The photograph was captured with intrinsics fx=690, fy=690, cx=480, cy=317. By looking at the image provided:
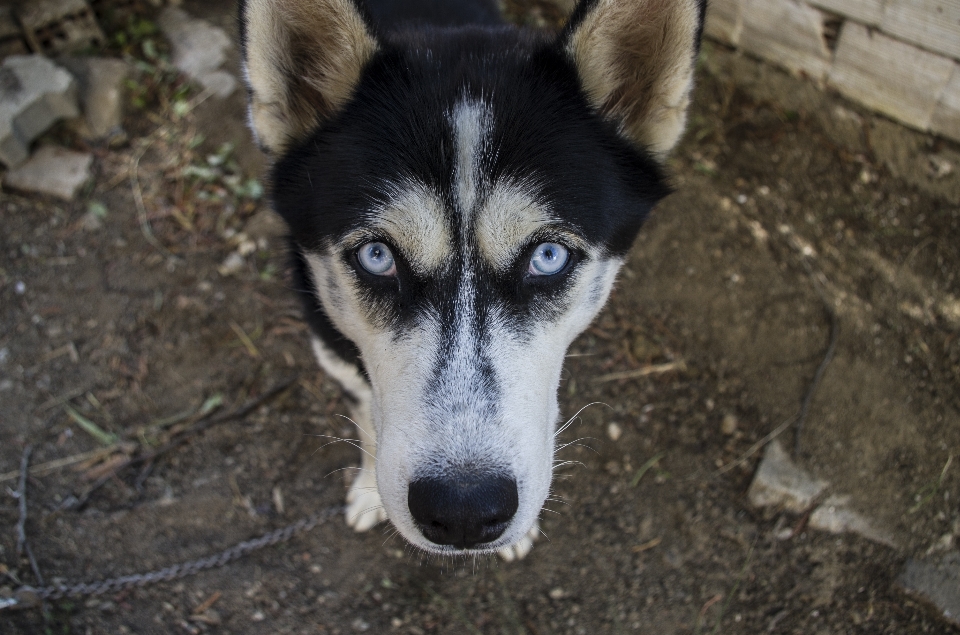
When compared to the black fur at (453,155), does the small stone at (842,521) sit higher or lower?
lower

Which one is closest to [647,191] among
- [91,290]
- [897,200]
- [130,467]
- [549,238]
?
[549,238]

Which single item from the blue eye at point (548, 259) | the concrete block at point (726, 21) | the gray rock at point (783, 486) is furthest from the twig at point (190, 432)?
the concrete block at point (726, 21)

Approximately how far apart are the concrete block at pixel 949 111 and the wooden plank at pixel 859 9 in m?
0.49

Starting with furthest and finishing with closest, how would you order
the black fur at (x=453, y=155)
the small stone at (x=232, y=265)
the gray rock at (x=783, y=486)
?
1. the small stone at (x=232, y=265)
2. the gray rock at (x=783, y=486)
3. the black fur at (x=453, y=155)

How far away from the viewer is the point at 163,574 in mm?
2977

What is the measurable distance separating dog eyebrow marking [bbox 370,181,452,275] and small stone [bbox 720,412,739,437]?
2.04 m

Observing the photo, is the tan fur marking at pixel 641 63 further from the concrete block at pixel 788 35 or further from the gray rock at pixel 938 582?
the concrete block at pixel 788 35

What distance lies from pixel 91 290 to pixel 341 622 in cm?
237

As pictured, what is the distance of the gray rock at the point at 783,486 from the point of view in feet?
10.2

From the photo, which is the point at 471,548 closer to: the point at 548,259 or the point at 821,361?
the point at 548,259

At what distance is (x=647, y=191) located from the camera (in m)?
A: 2.38

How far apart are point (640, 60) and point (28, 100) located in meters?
3.78

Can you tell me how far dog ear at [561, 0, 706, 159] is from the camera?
2023mm

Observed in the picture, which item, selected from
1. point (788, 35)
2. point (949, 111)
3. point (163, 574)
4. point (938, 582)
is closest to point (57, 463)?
point (163, 574)
